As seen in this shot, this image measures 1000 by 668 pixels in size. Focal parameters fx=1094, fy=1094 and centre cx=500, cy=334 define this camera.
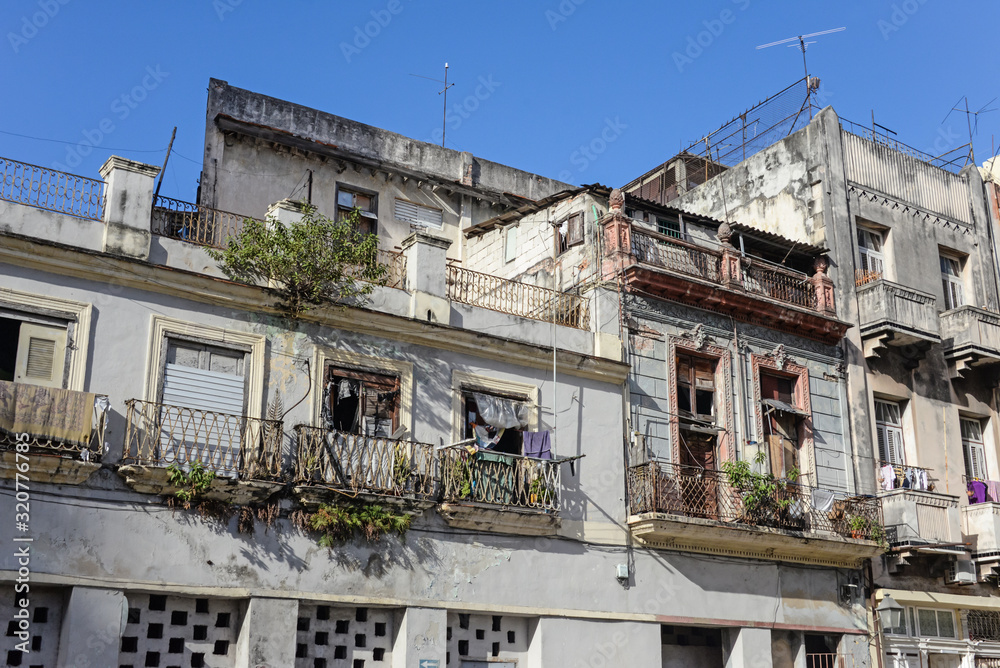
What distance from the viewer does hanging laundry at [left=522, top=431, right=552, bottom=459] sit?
16.3 metres

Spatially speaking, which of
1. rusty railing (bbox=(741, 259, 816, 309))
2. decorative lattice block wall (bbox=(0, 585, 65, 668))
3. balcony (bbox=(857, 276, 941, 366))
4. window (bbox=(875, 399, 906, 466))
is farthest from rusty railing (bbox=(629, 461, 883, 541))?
decorative lattice block wall (bbox=(0, 585, 65, 668))

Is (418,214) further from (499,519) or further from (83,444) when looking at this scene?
(83,444)

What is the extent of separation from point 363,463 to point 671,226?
28.0 feet

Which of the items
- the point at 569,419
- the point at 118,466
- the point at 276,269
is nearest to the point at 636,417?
the point at 569,419

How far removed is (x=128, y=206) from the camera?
1400cm

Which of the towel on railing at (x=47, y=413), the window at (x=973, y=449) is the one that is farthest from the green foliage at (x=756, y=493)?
the towel on railing at (x=47, y=413)

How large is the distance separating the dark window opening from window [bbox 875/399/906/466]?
26.1 ft

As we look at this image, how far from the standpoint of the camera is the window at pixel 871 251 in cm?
2208

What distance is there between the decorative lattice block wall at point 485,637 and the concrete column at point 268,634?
2.49 meters

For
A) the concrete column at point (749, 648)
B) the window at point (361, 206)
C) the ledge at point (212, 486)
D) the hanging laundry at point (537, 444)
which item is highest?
the window at point (361, 206)

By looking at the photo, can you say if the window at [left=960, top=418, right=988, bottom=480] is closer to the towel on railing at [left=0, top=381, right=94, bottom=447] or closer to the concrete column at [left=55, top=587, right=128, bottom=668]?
the concrete column at [left=55, top=587, right=128, bottom=668]

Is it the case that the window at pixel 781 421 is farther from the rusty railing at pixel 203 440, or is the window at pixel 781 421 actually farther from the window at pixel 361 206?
the rusty railing at pixel 203 440

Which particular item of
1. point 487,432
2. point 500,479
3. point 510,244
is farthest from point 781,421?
point 500,479

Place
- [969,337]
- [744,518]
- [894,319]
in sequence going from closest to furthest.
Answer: [744,518] < [894,319] < [969,337]
